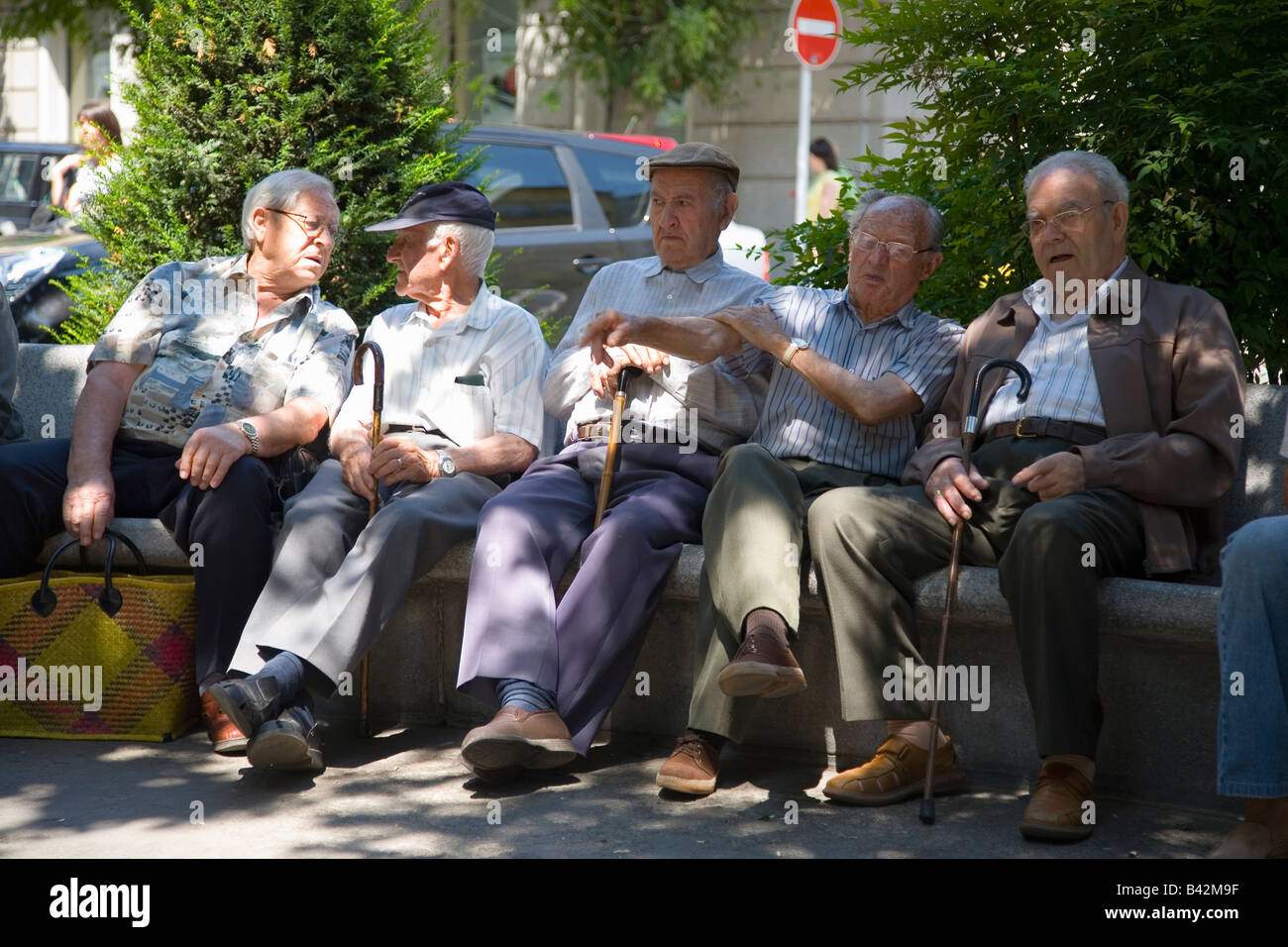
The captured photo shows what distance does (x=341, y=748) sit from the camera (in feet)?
15.4

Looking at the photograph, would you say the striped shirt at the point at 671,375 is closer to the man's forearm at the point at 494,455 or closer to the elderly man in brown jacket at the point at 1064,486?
the man's forearm at the point at 494,455

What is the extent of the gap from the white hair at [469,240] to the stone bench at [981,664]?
1096mm

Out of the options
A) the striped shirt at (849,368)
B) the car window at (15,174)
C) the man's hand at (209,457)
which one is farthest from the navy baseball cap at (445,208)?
the car window at (15,174)

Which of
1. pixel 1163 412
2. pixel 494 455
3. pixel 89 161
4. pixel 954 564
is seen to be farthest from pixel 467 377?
pixel 89 161

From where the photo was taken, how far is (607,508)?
471cm

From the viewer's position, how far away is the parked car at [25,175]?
10.0 metres

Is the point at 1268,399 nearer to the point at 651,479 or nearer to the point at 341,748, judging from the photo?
the point at 651,479

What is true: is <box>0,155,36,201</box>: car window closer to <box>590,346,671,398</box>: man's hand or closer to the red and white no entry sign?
the red and white no entry sign

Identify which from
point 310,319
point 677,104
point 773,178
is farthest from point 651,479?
point 677,104

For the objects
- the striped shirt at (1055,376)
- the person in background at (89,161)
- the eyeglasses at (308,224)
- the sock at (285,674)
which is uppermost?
the person in background at (89,161)

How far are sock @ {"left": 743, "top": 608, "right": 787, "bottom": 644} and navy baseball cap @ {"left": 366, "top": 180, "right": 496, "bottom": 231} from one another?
186cm

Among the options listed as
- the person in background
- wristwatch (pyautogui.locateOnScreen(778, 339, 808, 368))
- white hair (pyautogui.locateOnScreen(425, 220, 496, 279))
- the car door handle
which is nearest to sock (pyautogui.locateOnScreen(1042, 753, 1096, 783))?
wristwatch (pyautogui.locateOnScreen(778, 339, 808, 368))

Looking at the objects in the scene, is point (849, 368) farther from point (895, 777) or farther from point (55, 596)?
point (55, 596)

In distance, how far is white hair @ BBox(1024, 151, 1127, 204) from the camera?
448cm
